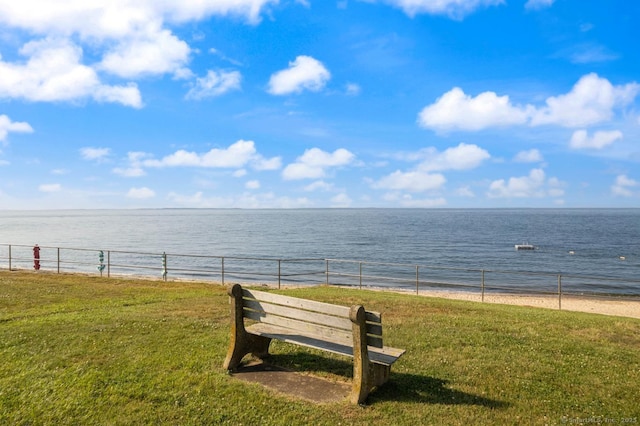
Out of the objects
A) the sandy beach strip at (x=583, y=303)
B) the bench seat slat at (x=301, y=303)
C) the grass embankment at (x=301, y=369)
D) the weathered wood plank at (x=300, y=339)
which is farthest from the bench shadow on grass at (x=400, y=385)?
the sandy beach strip at (x=583, y=303)

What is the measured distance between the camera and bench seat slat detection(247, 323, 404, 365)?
529 cm

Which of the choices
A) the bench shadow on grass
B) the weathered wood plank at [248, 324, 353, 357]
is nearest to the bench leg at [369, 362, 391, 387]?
the bench shadow on grass

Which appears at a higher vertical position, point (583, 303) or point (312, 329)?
point (312, 329)

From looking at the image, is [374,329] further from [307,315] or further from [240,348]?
[240,348]

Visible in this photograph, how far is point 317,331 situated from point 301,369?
1.12 m

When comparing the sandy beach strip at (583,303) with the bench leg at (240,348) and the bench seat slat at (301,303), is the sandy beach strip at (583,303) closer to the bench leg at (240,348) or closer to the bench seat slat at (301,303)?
the bench leg at (240,348)

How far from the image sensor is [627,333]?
8.81m

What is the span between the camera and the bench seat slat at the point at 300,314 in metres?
5.18

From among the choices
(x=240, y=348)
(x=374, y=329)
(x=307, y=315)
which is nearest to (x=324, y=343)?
(x=307, y=315)

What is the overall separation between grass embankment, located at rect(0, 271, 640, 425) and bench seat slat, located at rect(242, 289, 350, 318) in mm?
1027

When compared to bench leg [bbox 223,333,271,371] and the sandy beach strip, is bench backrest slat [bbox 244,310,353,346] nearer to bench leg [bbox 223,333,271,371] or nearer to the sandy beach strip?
bench leg [bbox 223,333,271,371]

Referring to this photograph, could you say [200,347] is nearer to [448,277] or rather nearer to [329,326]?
[329,326]

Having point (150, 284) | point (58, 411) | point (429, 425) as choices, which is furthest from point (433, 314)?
point (150, 284)

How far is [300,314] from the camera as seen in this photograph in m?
5.54
